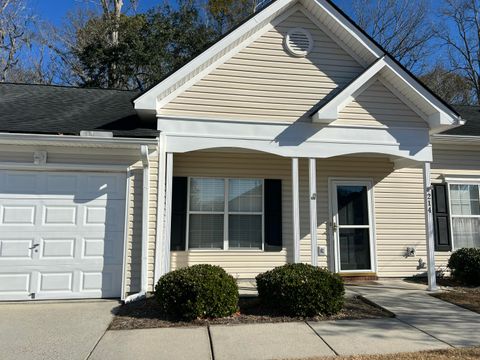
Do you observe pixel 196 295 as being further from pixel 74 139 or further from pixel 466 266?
Answer: pixel 466 266

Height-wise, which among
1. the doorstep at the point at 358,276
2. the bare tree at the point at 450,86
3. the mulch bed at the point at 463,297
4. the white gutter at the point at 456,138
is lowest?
the mulch bed at the point at 463,297

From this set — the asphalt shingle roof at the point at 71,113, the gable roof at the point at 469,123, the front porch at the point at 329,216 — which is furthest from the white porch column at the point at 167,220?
the gable roof at the point at 469,123

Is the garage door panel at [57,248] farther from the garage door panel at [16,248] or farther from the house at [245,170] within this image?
the garage door panel at [16,248]

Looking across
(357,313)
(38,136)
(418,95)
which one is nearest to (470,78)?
(418,95)

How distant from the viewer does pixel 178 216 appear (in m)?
8.27

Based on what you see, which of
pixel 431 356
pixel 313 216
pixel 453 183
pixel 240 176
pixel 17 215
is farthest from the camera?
pixel 453 183

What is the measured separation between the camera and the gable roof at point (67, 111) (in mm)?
7262

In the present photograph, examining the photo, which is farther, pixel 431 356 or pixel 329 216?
pixel 329 216

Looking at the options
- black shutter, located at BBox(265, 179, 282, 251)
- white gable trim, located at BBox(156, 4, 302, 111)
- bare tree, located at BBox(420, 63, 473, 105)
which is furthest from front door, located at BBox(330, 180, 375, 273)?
bare tree, located at BBox(420, 63, 473, 105)

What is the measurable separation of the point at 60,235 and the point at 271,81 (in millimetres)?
4983

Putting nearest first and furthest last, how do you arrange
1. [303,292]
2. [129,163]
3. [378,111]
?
[303,292] < [129,163] < [378,111]

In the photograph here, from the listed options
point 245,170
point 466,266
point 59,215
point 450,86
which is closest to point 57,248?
point 59,215

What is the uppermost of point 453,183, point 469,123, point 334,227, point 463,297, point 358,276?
point 469,123

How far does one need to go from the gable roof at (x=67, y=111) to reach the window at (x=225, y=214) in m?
1.87
